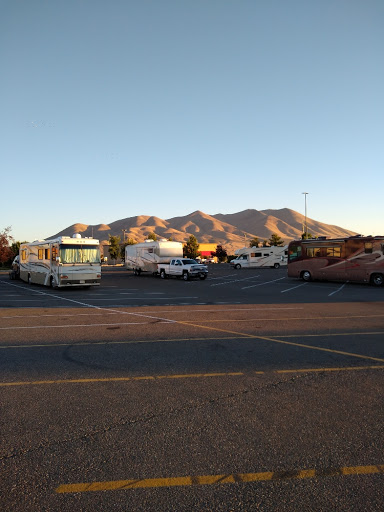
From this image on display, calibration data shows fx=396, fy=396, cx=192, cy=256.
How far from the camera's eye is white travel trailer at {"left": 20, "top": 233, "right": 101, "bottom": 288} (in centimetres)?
2269

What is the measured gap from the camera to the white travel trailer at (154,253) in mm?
36594

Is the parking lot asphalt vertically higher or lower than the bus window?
lower

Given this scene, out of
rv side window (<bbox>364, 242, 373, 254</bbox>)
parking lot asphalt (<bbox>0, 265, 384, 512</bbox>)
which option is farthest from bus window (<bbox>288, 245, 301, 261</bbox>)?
parking lot asphalt (<bbox>0, 265, 384, 512</bbox>)

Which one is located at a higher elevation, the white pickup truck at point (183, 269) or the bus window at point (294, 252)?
the bus window at point (294, 252)

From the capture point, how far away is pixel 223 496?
3.04 meters

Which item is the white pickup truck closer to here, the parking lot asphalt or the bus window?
the bus window

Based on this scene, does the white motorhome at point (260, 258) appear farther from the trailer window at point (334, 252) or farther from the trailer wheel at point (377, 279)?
the trailer wheel at point (377, 279)

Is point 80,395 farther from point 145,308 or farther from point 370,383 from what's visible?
point 145,308

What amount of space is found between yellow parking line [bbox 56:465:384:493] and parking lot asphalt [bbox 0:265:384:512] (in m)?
0.01

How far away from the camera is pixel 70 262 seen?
22859 millimetres

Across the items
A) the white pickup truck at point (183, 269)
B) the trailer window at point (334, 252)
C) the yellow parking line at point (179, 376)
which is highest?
the trailer window at point (334, 252)

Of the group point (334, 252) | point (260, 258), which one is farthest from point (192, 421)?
point (260, 258)

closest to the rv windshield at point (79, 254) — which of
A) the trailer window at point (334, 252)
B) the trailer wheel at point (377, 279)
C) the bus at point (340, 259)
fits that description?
the bus at point (340, 259)

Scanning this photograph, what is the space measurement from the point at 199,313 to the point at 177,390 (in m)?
7.83
